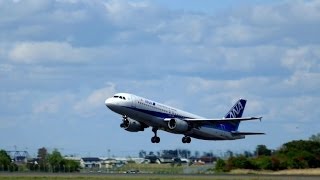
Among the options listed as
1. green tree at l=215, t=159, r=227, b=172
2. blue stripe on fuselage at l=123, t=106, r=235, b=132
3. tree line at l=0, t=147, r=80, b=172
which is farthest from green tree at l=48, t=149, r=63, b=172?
blue stripe on fuselage at l=123, t=106, r=235, b=132

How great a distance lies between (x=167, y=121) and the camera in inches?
4402

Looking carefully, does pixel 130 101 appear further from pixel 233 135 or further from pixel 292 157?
pixel 292 157

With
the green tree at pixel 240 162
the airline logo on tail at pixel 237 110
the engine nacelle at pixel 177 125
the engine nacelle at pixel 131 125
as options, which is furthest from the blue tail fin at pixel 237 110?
the engine nacelle at pixel 131 125

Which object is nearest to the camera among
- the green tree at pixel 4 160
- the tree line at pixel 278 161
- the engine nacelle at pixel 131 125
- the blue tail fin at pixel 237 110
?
the engine nacelle at pixel 131 125

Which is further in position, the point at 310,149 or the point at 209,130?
the point at 310,149

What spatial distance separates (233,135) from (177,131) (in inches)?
547

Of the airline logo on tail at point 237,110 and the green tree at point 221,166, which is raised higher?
the airline logo on tail at point 237,110

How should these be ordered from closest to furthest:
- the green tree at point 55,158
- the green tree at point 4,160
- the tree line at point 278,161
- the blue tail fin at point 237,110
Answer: the tree line at point 278,161 → the blue tail fin at point 237,110 → the green tree at point 4,160 → the green tree at point 55,158

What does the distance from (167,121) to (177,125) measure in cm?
143

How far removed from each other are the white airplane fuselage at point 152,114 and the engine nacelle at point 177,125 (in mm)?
268

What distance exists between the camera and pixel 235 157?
134500 millimetres

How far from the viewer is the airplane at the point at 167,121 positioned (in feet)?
353

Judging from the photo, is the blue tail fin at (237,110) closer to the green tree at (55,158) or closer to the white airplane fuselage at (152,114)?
the white airplane fuselage at (152,114)

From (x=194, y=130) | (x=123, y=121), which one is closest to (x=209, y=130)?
(x=194, y=130)
